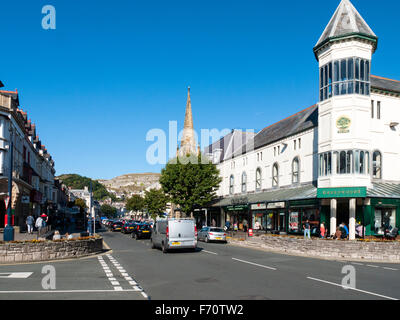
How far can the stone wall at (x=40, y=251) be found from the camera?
18.5m

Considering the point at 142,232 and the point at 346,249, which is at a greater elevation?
the point at 346,249

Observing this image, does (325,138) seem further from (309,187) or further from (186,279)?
(186,279)

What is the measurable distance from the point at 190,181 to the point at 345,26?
29606 millimetres

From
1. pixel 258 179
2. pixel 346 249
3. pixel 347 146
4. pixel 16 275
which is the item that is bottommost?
pixel 346 249

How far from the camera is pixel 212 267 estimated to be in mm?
16641

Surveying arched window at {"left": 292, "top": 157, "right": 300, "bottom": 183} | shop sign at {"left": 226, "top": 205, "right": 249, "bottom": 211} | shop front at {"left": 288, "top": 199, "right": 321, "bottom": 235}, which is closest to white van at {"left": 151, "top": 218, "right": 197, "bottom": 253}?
shop front at {"left": 288, "top": 199, "right": 321, "bottom": 235}

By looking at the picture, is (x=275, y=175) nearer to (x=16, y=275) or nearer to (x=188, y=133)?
(x=16, y=275)

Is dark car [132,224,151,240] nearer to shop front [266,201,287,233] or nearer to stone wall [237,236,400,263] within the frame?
shop front [266,201,287,233]

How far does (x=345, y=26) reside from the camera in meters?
31.7

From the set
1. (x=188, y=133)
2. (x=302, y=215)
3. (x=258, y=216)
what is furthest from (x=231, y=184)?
(x=188, y=133)

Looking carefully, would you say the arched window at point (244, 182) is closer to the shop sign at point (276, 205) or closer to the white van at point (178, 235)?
the shop sign at point (276, 205)

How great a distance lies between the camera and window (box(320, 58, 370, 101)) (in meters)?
30.9

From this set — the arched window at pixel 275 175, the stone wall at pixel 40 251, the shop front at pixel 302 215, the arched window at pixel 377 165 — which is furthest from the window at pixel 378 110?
the stone wall at pixel 40 251

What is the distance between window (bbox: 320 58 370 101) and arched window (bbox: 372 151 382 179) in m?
5.49
